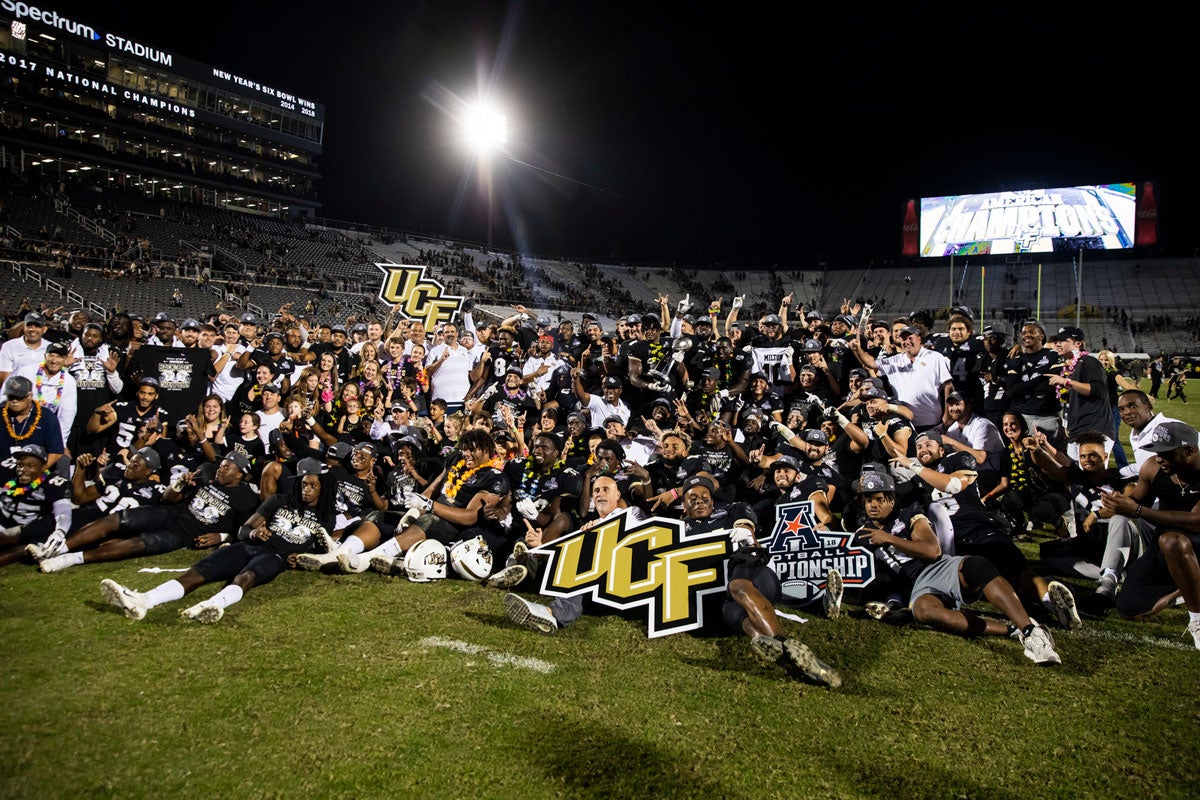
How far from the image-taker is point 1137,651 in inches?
184

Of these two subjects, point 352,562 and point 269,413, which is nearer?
point 352,562

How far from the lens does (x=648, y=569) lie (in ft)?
17.1

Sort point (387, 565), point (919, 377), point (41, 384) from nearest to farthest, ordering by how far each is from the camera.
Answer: point (387, 565) < point (919, 377) < point (41, 384)

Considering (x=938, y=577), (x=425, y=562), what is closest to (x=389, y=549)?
(x=425, y=562)

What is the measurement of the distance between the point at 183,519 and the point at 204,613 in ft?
8.18

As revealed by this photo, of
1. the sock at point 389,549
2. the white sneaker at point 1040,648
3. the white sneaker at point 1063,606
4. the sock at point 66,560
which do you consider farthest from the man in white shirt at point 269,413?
the white sneaker at point 1063,606

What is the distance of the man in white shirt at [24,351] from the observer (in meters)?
8.37

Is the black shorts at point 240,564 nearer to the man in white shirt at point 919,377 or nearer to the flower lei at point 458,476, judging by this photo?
the flower lei at point 458,476

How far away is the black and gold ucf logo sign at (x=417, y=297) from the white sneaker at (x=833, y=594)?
822 cm

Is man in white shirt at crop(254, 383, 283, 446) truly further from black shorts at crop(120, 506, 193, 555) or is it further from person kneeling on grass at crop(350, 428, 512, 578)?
person kneeling on grass at crop(350, 428, 512, 578)

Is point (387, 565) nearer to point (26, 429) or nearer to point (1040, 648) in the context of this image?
point (26, 429)

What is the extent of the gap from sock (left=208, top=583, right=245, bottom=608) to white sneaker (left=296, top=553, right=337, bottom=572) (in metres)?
0.69

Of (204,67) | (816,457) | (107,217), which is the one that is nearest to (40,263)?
(107,217)

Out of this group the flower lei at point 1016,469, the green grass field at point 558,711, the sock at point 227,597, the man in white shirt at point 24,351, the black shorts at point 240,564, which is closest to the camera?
the green grass field at point 558,711
